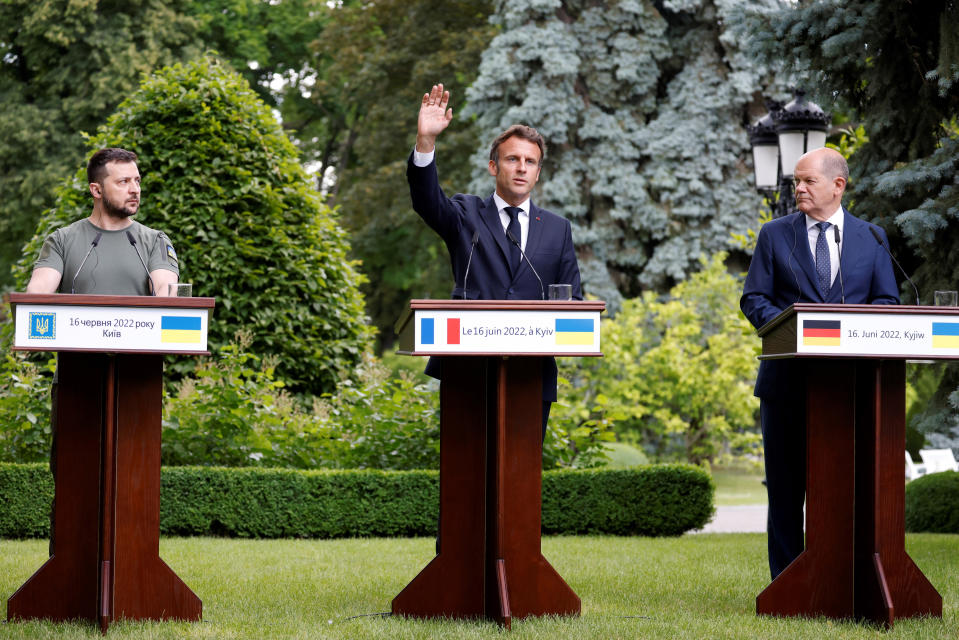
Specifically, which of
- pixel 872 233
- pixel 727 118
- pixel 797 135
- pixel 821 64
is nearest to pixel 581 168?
pixel 727 118

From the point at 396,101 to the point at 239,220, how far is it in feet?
49.7

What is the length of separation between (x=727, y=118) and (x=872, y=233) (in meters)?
17.4

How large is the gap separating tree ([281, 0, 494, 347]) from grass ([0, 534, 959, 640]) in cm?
1707

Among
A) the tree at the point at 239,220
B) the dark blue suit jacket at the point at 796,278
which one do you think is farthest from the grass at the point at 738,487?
the dark blue suit jacket at the point at 796,278

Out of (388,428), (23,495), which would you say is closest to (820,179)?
(388,428)

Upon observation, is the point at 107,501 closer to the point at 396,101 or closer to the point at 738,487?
the point at 738,487

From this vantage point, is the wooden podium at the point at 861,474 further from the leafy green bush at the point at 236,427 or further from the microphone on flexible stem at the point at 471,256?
the leafy green bush at the point at 236,427

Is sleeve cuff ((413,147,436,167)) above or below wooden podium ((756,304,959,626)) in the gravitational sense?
above

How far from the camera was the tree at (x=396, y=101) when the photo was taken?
25.2m

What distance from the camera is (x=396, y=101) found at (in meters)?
25.7

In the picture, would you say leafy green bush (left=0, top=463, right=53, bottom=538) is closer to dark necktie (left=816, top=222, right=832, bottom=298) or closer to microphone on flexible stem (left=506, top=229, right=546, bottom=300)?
microphone on flexible stem (left=506, top=229, right=546, bottom=300)

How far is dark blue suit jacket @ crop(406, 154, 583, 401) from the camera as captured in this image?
534cm

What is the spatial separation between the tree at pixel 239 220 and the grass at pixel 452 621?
2905mm

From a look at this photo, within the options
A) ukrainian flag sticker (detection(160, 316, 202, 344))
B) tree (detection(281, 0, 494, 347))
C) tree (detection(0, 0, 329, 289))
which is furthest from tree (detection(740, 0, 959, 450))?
tree (detection(0, 0, 329, 289))
